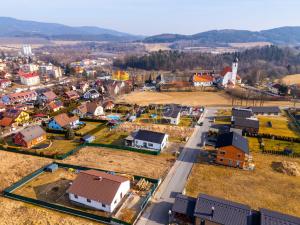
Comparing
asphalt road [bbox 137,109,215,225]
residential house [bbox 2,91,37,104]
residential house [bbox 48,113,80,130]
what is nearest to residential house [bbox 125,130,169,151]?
asphalt road [bbox 137,109,215,225]

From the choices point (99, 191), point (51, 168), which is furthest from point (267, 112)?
point (51, 168)

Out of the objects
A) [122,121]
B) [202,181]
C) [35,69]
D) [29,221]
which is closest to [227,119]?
[122,121]

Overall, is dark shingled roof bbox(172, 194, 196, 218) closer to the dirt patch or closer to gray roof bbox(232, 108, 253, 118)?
the dirt patch

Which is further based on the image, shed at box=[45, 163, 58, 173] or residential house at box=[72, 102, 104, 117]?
residential house at box=[72, 102, 104, 117]

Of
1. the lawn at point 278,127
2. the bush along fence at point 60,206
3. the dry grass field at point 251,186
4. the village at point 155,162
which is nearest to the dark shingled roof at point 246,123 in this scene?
the village at point 155,162

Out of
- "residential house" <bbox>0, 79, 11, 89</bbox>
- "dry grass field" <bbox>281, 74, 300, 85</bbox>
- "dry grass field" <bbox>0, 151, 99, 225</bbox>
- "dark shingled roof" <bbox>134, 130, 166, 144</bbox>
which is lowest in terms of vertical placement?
"dry grass field" <bbox>0, 151, 99, 225</bbox>

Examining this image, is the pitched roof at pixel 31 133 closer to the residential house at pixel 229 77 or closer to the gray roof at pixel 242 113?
the gray roof at pixel 242 113

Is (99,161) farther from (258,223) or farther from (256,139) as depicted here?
(256,139)

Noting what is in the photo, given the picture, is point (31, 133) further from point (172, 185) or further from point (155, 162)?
point (172, 185)
